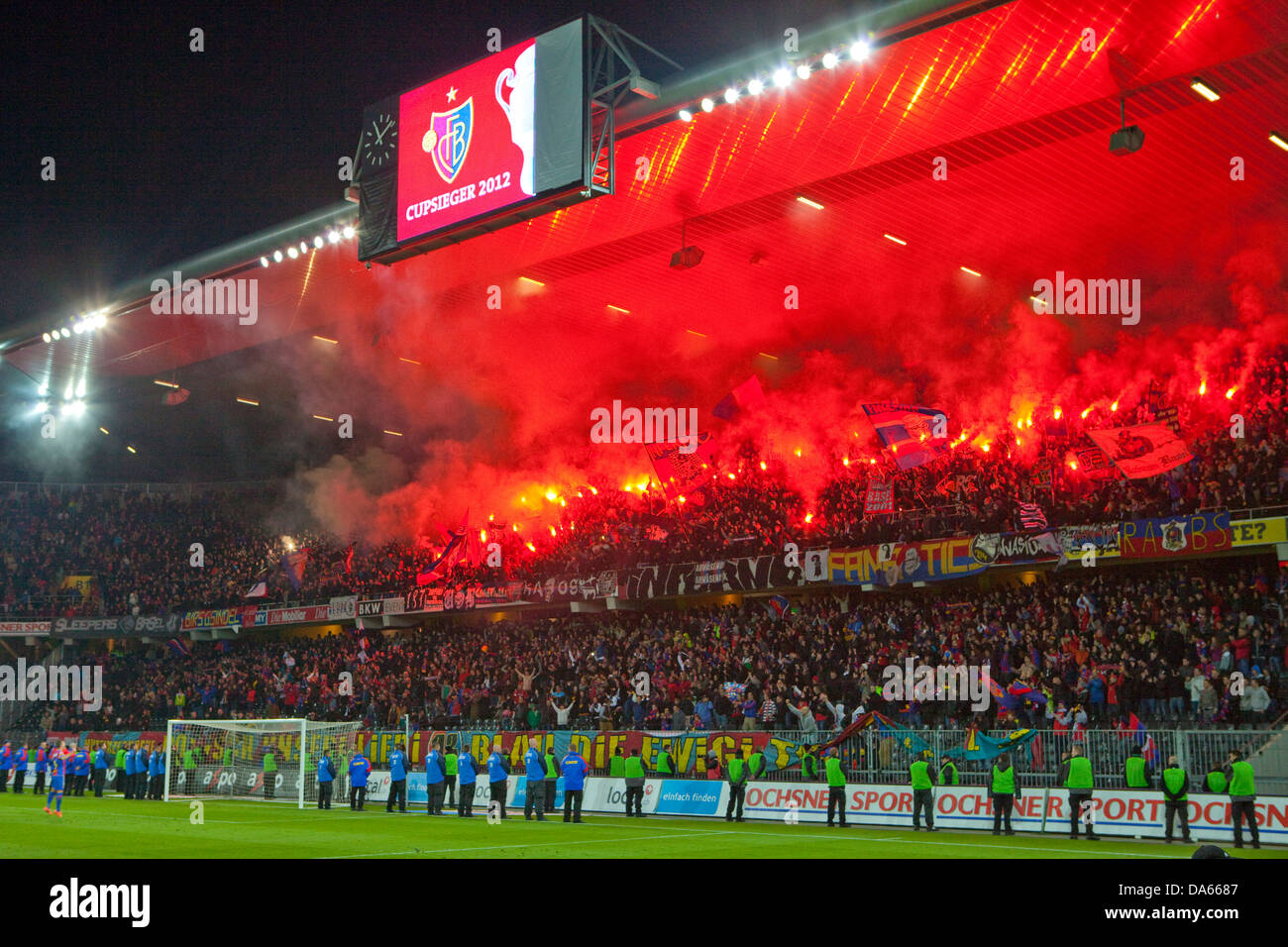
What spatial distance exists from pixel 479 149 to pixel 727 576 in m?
17.2

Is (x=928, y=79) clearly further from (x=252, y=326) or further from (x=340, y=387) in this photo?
(x=340, y=387)

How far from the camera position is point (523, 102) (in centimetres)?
2123

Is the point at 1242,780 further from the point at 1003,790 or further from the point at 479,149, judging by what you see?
the point at 479,149

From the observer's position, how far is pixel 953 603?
31.8 metres

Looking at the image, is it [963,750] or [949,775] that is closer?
[949,775]

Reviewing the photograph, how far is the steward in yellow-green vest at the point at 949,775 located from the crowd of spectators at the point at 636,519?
957 centimetres

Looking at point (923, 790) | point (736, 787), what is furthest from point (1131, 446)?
point (736, 787)

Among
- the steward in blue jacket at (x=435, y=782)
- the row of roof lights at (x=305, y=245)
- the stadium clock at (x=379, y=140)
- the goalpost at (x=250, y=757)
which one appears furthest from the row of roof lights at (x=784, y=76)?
the goalpost at (x=250, y=757)

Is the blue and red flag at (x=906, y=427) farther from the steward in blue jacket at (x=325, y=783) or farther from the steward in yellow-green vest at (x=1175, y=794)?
the steward in blue jacket at (x=325, y=783)

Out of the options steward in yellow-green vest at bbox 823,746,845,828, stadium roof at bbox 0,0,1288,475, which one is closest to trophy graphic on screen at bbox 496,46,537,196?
stadium roof at bbox 0,0,1288,475

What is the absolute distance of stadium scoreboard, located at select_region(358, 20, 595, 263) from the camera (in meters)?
20.5

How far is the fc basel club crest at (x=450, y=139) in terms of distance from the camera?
22109 millimetres

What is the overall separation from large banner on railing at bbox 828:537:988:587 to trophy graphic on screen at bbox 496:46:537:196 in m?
15.6
